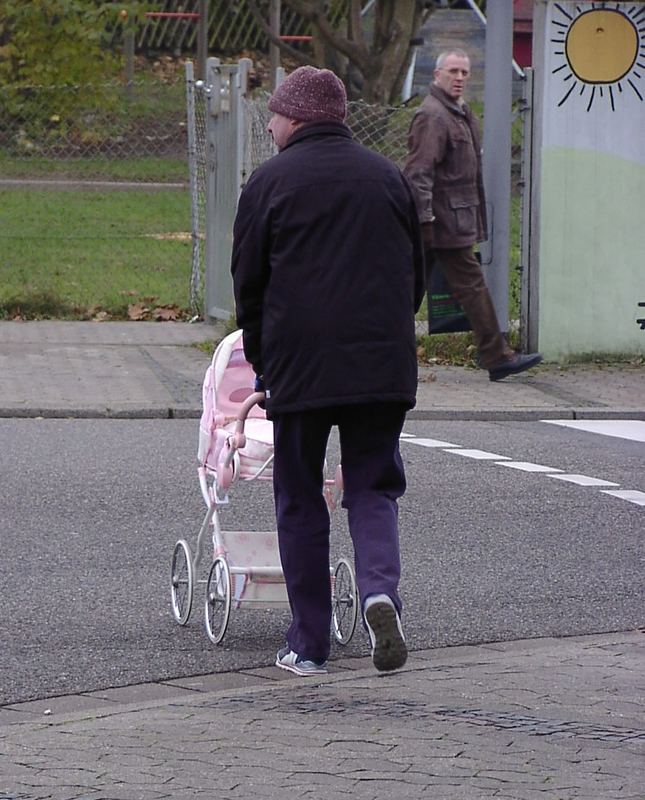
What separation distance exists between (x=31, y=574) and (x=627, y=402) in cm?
582

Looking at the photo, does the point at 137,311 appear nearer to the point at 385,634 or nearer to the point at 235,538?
the point at 235,538

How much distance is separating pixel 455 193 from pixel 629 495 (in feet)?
12.2

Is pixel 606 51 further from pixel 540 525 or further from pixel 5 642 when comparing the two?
pixel 5 642

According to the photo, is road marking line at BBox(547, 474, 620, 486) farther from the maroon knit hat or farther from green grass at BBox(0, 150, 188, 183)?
green grass at BBox(0, 150, 188, 183)

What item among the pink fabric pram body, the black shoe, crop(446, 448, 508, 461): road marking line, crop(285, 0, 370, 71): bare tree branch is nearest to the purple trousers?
the pink fabric pram body

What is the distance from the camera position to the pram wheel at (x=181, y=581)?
21.4 ft

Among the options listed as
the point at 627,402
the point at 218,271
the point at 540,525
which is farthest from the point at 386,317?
the point at 218,271

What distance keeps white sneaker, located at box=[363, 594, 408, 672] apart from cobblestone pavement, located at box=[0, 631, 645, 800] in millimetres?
90

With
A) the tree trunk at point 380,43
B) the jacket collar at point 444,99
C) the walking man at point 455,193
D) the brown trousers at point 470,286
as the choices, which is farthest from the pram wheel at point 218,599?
the tree trunk at point 380,43

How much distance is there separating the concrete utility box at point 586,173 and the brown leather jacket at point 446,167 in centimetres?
117

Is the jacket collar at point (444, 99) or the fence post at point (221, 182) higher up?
the jacket collar at point (444, 99)

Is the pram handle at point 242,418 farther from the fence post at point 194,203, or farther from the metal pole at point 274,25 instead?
the metal pole at point 274,25

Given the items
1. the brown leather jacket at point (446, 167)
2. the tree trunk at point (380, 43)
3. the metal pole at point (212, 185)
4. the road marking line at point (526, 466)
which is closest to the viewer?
the road marking line at point (526, 466)

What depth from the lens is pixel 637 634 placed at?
6426 mm
